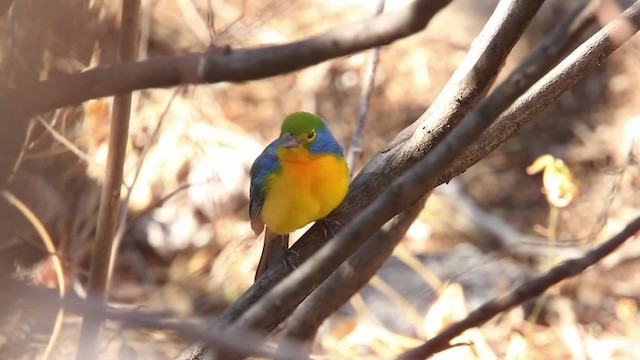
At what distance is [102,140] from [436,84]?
2.65 metres

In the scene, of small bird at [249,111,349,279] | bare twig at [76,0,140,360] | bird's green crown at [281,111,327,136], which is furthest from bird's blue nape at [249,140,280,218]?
bare twig at [76,0,140,360]

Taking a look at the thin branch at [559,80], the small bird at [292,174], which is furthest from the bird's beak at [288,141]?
the thin branch at [559,80]

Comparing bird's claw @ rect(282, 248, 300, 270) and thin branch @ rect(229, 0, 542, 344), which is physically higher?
bird's claw @ rect(282, 248, 300, 270)

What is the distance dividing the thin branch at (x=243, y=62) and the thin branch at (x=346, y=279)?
1476 millimetres

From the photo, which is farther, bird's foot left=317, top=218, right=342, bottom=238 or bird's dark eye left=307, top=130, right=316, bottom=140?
bird's dark eye left=307, top=130, right=316, bottom=140

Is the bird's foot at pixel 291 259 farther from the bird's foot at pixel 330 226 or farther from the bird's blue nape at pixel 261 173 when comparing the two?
the bird's blue nape at pixel 261 173

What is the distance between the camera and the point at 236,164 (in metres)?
5.94

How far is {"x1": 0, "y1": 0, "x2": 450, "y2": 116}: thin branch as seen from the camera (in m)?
0.98

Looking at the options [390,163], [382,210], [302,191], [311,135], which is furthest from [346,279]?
[382,210]

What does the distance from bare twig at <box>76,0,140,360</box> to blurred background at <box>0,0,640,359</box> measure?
2.86 feet

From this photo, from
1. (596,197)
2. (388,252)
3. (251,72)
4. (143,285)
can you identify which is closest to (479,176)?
(596,197)

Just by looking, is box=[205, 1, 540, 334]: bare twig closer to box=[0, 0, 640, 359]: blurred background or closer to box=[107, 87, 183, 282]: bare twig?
box=[107, 87, 183, 282]: bare twig

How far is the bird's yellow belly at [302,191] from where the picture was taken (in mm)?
2609

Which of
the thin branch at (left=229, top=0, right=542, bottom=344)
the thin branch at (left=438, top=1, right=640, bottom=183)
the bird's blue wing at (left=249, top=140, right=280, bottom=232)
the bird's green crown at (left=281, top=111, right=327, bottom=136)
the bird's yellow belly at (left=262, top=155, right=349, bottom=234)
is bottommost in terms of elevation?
the thin branch at (left=229, top=0, right=542, bottom=344)
